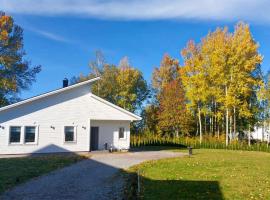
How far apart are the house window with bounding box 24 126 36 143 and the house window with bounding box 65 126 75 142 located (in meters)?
2.61

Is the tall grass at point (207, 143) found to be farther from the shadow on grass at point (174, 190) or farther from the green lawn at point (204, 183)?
the shadow on grass at point (174, 190)

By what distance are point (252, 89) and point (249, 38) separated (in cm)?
600

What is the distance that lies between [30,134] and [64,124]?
278 centimetres

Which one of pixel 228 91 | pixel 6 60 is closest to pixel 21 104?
pixel 6 60

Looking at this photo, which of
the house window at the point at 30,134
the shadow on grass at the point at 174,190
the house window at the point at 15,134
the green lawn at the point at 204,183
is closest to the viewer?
the shadow on grass at the point at 174,190

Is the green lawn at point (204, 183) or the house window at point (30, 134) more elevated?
the house window at point (30, 134)

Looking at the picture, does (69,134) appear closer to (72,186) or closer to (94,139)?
(94,139)

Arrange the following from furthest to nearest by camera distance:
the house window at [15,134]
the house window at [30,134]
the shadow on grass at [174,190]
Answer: the house window at [30,134] → the house window at [15,134] → the shadow on grass at [174,190]

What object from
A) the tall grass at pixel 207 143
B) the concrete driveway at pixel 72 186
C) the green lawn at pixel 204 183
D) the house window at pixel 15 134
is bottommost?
the concrete driveway at pixel 72 186

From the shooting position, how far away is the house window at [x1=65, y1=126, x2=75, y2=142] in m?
26.7

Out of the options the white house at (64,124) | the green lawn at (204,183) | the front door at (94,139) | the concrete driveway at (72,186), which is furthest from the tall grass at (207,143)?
the concrete driveway at (72,186)

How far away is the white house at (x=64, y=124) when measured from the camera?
24656 mm

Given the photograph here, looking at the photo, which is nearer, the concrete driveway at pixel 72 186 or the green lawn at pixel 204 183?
the concrete driveway at pixel 72 186

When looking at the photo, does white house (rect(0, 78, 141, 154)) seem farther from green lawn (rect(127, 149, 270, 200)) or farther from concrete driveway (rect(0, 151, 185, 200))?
green lawn (rect(127, 149, 270, 200))
